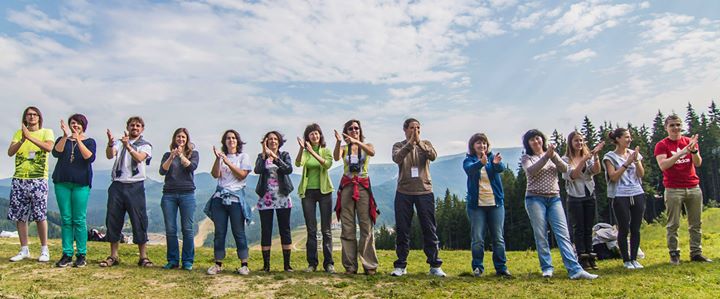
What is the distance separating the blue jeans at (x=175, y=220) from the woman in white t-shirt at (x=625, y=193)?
330 inches

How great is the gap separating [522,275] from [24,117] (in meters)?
10.3

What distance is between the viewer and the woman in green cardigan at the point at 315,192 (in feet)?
30.2

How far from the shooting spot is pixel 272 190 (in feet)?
30.3

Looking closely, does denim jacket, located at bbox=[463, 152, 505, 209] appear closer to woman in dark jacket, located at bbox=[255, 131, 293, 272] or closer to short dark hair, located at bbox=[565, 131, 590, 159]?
short dark hair, located at bbox=[565, 131, 590, 159]

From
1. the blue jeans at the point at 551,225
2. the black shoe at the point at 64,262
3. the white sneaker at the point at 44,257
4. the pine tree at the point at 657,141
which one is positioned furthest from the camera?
the pine tree at the point at 657,141

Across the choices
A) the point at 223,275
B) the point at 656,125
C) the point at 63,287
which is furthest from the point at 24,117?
the point at 656,125

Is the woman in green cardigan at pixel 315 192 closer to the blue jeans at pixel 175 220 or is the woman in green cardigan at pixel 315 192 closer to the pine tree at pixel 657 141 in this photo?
the blue jeans at pixel 175 220

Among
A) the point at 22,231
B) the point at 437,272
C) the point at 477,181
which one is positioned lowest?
the point at 437,272

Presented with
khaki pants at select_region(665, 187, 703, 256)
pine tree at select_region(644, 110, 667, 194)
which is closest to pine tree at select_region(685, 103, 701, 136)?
pine tree at select_region(644, 110, 667, 194)

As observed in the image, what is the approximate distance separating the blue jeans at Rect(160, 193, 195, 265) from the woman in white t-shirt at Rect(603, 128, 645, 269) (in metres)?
8.38

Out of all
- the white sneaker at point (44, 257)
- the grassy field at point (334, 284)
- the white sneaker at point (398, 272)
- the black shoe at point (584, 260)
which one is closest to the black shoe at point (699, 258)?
the grassy field at point (334, 284)

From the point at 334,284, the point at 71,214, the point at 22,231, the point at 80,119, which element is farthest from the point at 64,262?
the point at 334,284

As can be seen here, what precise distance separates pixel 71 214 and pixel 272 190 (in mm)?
3938

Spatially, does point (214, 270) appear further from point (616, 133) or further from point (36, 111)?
point (616, 133)
